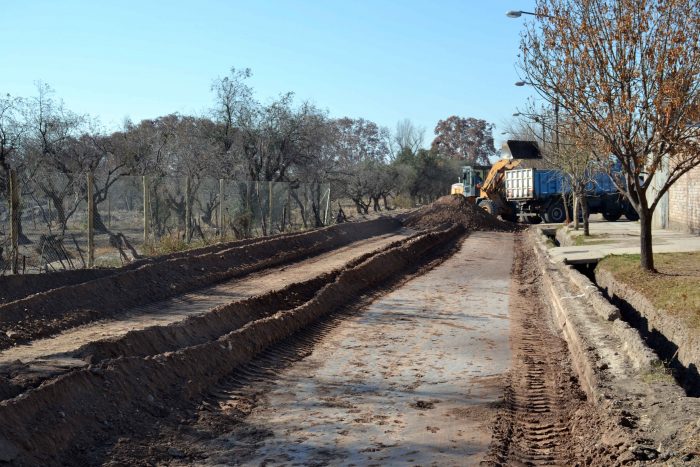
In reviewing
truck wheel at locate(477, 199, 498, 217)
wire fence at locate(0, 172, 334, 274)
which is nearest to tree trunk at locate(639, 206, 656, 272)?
wire fence at locate(0, 172, 334, 274)

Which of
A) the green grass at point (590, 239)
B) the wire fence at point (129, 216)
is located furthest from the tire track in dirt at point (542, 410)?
the green grass at point (590, 239)

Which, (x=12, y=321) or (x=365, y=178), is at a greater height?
(x=365, y=178)

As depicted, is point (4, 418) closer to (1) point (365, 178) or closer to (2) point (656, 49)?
(2) point (656, 49)

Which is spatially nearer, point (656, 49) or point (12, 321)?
point (12, 321)

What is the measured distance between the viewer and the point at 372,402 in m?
7.75

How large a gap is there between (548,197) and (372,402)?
35.7m

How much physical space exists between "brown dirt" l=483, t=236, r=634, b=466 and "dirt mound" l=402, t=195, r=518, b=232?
2765 centimetres

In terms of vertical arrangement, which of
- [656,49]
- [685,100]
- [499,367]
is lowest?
[499,367]

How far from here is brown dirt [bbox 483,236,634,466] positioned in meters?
6.06

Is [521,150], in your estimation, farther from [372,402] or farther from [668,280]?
[372,402]

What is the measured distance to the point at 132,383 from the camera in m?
7.41

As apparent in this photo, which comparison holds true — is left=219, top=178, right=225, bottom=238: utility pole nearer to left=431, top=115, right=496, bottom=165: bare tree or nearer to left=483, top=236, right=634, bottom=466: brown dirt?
left=483, top=236, right=634, bottom=466: brown dirt

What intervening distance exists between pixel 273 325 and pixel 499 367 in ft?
10.1

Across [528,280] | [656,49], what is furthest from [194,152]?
[656,49]
